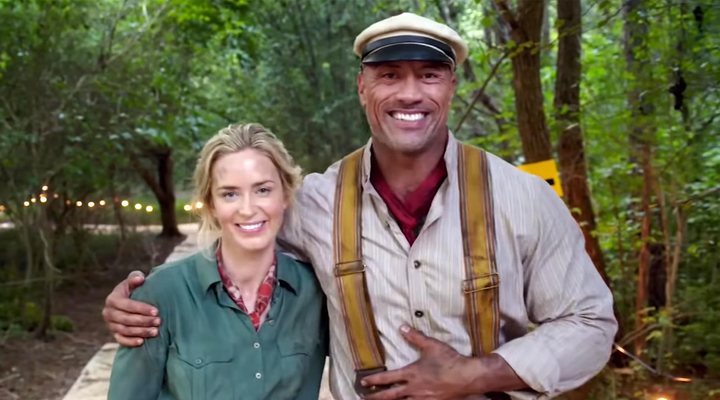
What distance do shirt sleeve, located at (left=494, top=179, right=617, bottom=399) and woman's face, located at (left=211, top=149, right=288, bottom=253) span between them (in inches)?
25.4

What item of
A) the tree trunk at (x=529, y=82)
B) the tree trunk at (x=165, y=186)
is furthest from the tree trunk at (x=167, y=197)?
the tree trunk at (x=529, y=82)

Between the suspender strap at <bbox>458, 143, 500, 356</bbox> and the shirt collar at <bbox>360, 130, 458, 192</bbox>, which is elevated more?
the shirt collar at <bbox>360, 130, 458, 192</bbox>

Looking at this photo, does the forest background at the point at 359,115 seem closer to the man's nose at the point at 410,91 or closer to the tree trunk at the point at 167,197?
the tree trunk at the point at 167,197

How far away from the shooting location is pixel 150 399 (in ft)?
6.53

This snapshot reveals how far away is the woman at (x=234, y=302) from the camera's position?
198 centimetres

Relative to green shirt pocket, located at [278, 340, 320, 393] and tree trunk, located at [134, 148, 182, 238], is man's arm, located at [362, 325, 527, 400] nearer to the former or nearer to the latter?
green shirt pocket, located at [278, 340, 320, 393]

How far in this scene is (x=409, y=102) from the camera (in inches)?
77.5

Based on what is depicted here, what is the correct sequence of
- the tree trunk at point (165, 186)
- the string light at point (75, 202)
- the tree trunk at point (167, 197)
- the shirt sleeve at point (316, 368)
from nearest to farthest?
the shirt sleeve at point (316, 368) → the string light at point (75, 202) → the tree trunk at point (165, 186) → the tree trunk at point (167, 197)

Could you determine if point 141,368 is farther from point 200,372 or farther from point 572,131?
point 572,131

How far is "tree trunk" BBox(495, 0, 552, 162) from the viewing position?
4.34m

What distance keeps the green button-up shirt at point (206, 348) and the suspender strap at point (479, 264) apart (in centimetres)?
48

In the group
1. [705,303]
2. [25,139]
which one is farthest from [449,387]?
[25,139]

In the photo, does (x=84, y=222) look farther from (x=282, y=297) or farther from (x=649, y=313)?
(x=282, y=297)

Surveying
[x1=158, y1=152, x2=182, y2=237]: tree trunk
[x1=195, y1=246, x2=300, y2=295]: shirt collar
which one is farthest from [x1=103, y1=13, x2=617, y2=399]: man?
[x1=158, y1=152, x2=182, y2=237]: tree trunk
